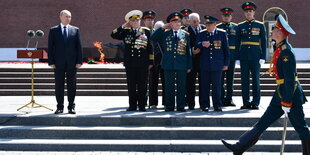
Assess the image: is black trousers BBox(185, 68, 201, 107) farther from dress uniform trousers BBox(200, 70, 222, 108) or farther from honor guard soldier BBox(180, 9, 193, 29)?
honor guard soldier BBox(180, 9, 193, 29)

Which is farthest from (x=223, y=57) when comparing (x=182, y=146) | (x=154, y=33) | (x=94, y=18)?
(x=94, y=18)

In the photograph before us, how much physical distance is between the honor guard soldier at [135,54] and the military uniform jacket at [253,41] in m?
1.83

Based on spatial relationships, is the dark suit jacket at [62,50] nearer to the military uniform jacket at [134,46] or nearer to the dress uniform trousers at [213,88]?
the military uniform jacket at [134,46]

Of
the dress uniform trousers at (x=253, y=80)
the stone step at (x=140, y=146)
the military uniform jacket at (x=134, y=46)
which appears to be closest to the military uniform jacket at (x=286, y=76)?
the stone step at (x=140, y=146)

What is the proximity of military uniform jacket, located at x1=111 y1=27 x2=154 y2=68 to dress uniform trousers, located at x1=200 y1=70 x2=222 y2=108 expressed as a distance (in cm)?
109

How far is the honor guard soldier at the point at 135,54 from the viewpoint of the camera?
8.00 meters

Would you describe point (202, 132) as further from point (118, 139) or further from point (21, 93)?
point (21, 93)

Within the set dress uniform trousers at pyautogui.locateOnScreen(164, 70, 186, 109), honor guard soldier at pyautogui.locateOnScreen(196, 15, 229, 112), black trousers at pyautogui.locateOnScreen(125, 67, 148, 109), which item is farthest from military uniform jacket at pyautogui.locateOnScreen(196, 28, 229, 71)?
black trousers at pyautogui.locateOnScreen(125, 67, 148, 109)

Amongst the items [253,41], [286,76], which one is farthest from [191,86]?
[286,76]

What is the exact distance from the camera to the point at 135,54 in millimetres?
8039

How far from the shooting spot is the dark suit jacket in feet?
25.5

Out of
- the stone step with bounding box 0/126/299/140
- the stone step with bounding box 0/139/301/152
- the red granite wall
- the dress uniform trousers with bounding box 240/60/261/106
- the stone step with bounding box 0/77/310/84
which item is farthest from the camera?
the red granite wall

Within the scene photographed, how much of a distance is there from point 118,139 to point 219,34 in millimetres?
2700

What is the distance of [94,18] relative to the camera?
24141 millimetres
